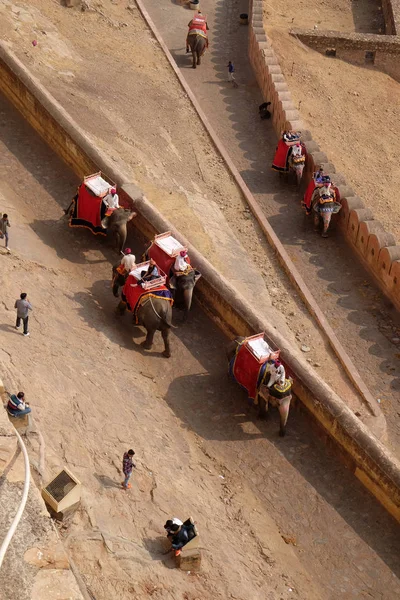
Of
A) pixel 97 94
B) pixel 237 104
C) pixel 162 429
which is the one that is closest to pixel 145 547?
pixel 162 429

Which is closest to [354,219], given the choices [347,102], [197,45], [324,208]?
[324,208]

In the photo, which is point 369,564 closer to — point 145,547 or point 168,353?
point 145,547

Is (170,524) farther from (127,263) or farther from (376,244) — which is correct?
(376,244)

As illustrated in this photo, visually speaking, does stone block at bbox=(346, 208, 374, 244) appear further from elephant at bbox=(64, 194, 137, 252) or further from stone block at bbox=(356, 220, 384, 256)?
elephant at bbox=(64, 194, 137, 252)

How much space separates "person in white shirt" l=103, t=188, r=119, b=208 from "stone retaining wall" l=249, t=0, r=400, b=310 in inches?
196

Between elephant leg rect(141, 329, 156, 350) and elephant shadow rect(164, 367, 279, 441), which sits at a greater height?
elephant leg rect(141, 329, 156, 350)

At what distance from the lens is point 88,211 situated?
20453 millimetres

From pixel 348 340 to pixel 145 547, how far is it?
6.95 m

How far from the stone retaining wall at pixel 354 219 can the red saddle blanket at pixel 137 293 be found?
4835mm

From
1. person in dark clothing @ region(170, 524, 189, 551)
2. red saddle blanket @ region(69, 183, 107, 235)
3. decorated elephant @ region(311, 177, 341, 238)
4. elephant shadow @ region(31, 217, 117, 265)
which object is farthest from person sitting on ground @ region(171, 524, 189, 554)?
decorated elephant @ region(311, 177, 341, 238)

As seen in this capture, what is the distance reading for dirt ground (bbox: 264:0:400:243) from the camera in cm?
2633

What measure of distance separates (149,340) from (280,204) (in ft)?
21.5

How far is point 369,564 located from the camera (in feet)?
51.5

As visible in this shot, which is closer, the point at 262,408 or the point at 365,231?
the point at 262,408
